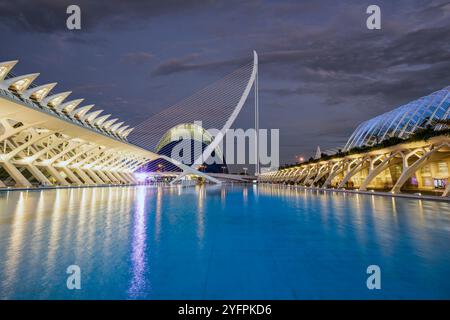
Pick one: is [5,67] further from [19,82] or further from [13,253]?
[13,253]

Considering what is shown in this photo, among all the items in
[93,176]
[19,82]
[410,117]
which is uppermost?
[19,82]

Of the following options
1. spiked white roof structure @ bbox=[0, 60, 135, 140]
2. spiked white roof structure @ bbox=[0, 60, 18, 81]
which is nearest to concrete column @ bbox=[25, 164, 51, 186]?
spiked white roof structure @ bbox=[0, 60, 135, 140]

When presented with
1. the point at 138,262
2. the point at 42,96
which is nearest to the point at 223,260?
the point at 138,262

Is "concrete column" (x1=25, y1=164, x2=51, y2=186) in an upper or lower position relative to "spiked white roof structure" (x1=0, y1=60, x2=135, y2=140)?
lower

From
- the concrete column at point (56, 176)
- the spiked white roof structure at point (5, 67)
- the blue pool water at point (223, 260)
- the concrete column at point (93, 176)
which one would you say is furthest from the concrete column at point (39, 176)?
the blue pool water at point (223, 260)

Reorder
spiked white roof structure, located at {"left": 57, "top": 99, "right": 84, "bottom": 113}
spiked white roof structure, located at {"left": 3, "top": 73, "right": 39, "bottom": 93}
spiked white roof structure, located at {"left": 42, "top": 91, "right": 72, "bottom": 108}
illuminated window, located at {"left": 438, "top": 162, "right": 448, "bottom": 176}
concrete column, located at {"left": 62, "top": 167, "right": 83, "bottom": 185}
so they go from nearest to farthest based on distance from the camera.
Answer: illuminated window, located at {"left": 438, "top": 162, "right": 448, "bottom": 176}
spiked white roof structure, located at {"left": 3, "top": 73, "right": 39, "bottom": 93}
spiked white roof structure, located at {"left": 42, "top": 91, "right": 72, "bottom": 108}
spiked white roof structure, located at {"left": 57, "top": 99, "right": 84, "bottom": 113}
concrete column, located at {"left": 62, "top": 167, "right": 83, "bottom": 185}

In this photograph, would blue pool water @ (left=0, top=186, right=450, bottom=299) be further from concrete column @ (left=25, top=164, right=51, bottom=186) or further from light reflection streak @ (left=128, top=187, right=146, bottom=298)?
concrete column @ (left=25, top=164, right=51, bottom=186)

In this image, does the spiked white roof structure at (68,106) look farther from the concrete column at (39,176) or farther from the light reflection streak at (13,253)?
the light reflection streak at (13,253)

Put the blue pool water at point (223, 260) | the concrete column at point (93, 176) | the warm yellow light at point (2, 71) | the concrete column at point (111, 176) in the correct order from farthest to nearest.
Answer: the concrete column at point (111, 176), the concrete column at point (93, 176), the warm yellow light at point (2, 71), the blue pool water at point (223, 260)

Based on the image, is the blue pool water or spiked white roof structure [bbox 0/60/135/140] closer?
the blue pool water

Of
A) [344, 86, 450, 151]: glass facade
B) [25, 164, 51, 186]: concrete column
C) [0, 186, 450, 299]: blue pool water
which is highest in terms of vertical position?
[344, 86, 450, 151]: glass facade
